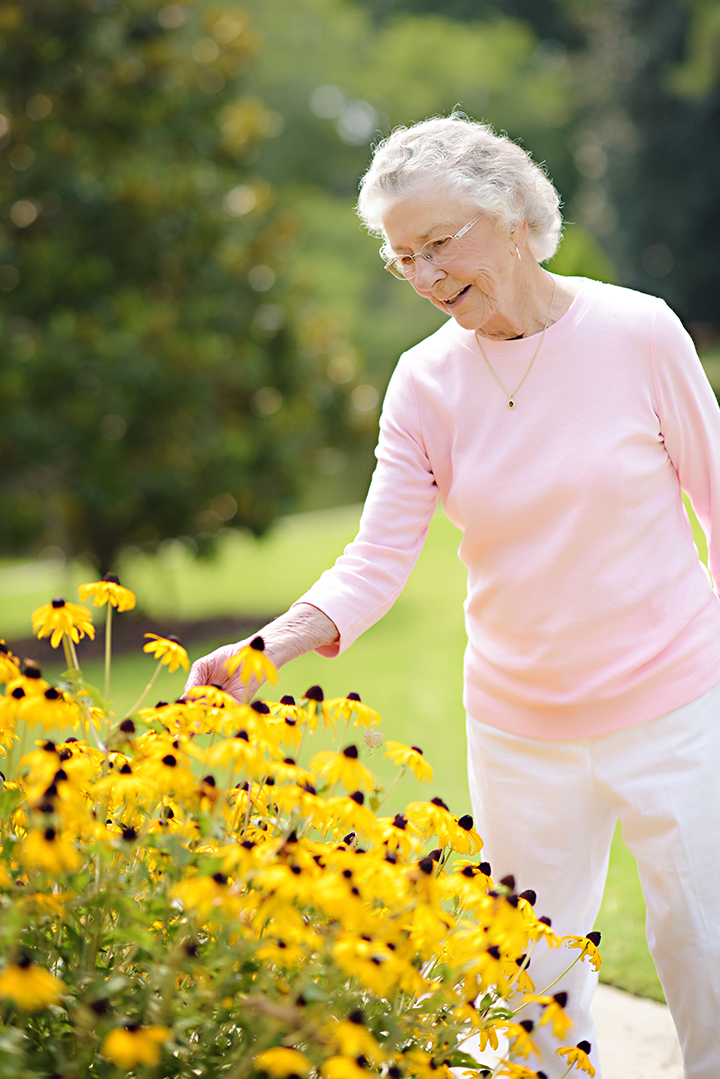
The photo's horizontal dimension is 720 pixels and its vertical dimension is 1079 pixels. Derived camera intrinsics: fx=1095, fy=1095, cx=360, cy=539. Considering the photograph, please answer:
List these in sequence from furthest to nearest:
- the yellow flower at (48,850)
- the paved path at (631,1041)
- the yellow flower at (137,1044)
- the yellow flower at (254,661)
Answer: the paved path at (631,1041) < the yellow flower at (254,661) < the yellow flower at (48,850) < the yellow flower at (137,1044)

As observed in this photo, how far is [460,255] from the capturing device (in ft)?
6.38

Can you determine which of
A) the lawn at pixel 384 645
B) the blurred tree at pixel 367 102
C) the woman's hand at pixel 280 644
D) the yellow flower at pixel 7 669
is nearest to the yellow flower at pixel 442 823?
the woman's hand at pixel 280 644

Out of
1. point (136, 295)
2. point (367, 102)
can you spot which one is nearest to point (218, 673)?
point (136, 295)

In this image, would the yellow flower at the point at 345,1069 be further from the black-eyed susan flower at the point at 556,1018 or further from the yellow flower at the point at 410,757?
the yellow flower at the point at 410,757

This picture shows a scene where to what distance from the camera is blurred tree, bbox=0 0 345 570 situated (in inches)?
336

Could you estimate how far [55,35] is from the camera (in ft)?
29.2

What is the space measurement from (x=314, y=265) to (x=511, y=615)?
74.9 feet

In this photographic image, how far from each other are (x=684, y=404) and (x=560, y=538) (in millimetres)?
324

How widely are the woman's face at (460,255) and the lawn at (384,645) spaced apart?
212 cm

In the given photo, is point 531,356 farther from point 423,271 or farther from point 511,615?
point 511,615

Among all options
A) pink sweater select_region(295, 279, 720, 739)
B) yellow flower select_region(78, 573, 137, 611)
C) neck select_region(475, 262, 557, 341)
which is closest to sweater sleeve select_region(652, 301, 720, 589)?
pink sweater select_region(295, 279, 720, 739)

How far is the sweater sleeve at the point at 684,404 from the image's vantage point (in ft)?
6.40

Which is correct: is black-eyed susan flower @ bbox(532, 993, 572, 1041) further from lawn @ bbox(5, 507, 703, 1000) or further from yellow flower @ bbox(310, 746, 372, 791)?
lawn @ bbox(5, 507, 703, 1000)

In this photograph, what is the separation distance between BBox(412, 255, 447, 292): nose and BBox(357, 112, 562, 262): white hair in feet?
0.39
